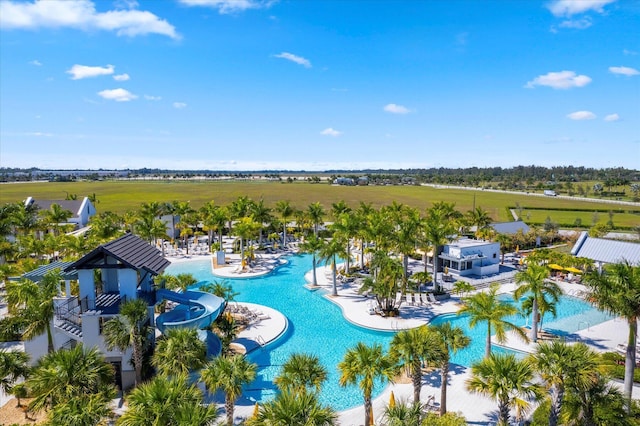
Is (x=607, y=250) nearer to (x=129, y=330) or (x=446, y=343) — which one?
(x=446, y=343)

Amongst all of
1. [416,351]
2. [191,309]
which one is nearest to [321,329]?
[191,309]

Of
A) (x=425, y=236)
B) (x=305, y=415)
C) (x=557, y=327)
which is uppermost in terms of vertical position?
(x=425, y=236)

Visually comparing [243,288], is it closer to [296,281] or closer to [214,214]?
[296,281]

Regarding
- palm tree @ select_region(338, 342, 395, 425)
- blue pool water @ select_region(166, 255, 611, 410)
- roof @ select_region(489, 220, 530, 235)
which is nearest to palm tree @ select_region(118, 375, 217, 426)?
palm tree @ select_region(338, 342, 395, 425)

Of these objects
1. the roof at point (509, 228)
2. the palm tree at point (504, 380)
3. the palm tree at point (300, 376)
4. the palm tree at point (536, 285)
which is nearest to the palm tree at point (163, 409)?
the palm tree at point (300, 376)

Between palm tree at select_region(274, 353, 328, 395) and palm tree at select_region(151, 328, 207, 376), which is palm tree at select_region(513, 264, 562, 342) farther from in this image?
palm tree at select_region(151, 328, 207, 376)

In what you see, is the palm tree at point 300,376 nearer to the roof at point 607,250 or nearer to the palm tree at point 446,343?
the palm tree at point 446,343

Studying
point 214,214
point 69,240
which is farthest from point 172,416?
point 214,214
